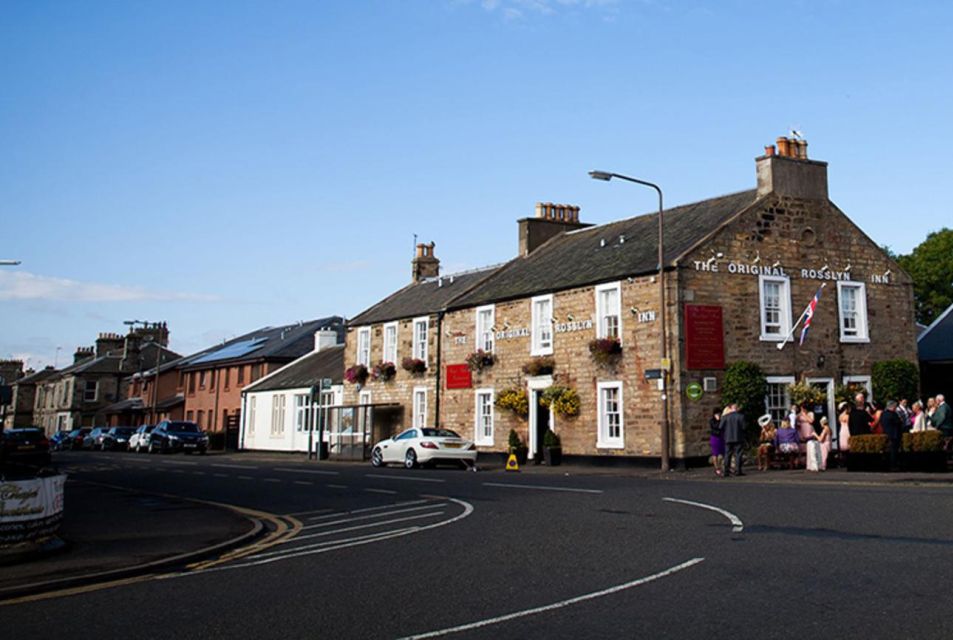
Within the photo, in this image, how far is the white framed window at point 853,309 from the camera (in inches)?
1174

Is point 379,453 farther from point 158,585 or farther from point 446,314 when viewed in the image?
point 158,585

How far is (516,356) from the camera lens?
1287 inches

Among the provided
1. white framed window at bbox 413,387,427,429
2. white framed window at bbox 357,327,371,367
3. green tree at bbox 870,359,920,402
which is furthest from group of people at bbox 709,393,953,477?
white framed window at bbox 357,327,371,367

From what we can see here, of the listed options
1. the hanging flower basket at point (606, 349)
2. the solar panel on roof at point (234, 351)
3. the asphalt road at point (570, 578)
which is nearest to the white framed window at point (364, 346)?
the hanging flower basket at point (606, 349)

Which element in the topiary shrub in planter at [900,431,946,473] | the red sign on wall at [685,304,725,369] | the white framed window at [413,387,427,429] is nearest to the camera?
the topiary shrub in planter at [900,431,946,473]

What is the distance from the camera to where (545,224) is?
39688 mm

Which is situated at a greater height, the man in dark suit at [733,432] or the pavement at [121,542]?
the man in dark suit at [733,432]

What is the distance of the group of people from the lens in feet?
70.6

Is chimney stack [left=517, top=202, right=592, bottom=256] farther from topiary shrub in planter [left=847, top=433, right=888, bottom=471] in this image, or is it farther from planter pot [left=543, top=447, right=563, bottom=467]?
topiary shrub in planter [left=847, top=433, right=888, bottom=471]

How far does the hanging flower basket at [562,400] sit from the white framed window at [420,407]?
826 centimetres

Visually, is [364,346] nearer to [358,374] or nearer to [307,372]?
[358,374]

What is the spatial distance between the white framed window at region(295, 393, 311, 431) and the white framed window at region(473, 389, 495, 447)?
605 inches

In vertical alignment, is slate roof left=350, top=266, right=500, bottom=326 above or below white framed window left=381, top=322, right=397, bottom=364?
above

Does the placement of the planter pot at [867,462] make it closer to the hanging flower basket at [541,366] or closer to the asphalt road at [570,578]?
the asphalt road at [570,578]
